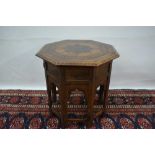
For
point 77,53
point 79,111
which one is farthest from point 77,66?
point 79,111

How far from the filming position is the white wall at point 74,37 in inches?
67.9

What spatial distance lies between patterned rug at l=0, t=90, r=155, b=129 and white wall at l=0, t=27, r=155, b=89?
0.13 metres

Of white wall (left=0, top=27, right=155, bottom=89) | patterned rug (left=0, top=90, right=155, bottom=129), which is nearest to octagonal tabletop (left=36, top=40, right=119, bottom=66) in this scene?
white wall (left=0, top=27, right=155, bottom=89)

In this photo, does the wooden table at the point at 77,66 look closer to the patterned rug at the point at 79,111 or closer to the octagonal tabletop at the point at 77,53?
the octagonal tabletop at the point at 77,53

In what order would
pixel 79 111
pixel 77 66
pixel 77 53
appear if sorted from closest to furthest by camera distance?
pixel 77 66 < pixel 77 53 < pixel 79 111

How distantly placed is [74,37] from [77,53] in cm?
64

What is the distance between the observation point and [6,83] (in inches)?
79.4

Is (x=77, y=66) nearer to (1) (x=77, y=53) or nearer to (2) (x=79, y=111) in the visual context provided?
(1) (x=77, y=53)

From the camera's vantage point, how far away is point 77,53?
1.15 meters

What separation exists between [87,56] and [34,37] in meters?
0.87

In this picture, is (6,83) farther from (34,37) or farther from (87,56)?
(87,56)

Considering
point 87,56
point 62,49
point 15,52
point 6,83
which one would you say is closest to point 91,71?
point 87,56

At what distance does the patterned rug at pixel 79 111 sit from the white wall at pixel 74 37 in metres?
0.13

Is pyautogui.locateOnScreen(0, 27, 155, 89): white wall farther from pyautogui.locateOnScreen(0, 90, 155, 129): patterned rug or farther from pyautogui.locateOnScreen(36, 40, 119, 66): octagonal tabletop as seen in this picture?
pyautogui.locateOnScreen(36, 40, 119, 66): octagonal tabletop
